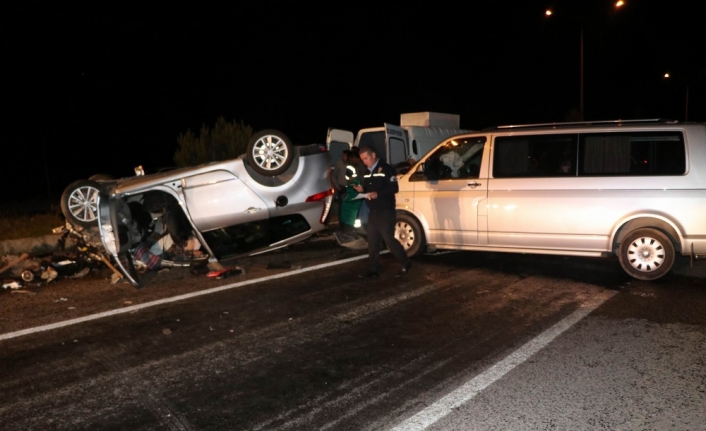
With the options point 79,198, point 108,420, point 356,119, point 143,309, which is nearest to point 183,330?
point 143,309

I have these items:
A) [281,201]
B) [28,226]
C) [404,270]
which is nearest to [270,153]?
[281,201]

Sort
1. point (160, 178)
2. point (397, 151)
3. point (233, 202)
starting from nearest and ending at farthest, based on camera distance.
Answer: point (160, 178)
point (233, 202)
point (397, 151)

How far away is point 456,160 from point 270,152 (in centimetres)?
263

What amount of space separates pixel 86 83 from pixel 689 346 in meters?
34.4

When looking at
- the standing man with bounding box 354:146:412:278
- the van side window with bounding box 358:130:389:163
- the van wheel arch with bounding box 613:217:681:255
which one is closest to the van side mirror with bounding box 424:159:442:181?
the standing man with bounding box 354:146:412:278

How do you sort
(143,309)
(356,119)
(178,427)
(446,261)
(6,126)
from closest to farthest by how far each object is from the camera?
(178,427)
(143,309)
(446,261)
(6,126)
(356,119)

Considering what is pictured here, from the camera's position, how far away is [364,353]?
519 cm

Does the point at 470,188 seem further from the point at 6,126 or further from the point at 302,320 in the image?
the point at 6,126

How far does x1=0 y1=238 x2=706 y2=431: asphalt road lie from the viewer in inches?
159

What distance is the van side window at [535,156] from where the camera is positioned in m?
7.94

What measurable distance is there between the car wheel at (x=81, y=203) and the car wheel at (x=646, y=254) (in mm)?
6778

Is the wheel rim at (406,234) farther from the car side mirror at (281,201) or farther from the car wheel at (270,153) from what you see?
the car wheel at (270,153)

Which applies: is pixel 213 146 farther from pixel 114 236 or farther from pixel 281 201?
pixel 114 236

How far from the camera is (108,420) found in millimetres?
4031
